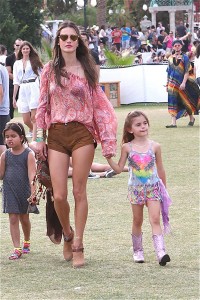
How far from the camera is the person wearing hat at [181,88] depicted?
63.2ft

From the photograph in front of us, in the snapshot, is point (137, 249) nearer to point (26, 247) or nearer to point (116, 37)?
point (26, 247)

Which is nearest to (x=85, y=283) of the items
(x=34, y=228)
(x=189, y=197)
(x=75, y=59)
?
(x=75, y=59)

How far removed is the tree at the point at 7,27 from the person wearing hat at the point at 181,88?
1283cm

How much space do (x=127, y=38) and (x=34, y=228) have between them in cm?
3450

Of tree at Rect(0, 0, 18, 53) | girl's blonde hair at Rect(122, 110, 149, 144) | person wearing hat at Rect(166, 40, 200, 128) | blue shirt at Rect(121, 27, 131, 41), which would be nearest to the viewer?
girl's blonde hair at Rect(122, 110, 149, 144)

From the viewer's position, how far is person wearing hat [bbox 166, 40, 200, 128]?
1927 centimetres

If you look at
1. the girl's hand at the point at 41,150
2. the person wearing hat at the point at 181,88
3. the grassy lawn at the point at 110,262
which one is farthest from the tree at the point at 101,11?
the girl's hand at the point at 41,150

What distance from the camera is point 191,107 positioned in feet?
64.0

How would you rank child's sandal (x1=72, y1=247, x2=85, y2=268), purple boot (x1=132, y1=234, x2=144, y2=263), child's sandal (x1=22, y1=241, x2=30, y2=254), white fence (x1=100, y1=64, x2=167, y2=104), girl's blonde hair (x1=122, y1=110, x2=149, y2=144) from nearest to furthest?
child's sandal (x1=72, y1=247, x2=85, y2=268)
purple boot (x1=132, y1=234, x2=144, y2=263)
girl's blonde hair (x1=122, y1=110, x2=149, y2=144)
child's sandal (x1=22, y1=241, x2=30, y2=254)
white fence (x1=100, y1=64, x2=167, y2=104)

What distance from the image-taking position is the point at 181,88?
19312mm

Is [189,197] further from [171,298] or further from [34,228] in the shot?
[171,298]

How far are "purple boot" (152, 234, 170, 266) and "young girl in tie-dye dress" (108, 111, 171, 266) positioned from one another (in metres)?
0.09

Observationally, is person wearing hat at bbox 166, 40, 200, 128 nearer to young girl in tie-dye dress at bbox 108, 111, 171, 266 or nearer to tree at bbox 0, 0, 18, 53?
young girl in tie-dye dress at bbox 108, 111, 171, 266

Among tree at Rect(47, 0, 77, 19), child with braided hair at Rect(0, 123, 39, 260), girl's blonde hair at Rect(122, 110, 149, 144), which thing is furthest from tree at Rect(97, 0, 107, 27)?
girl's blonde hair at Rect(122, 110, 149, 144)
